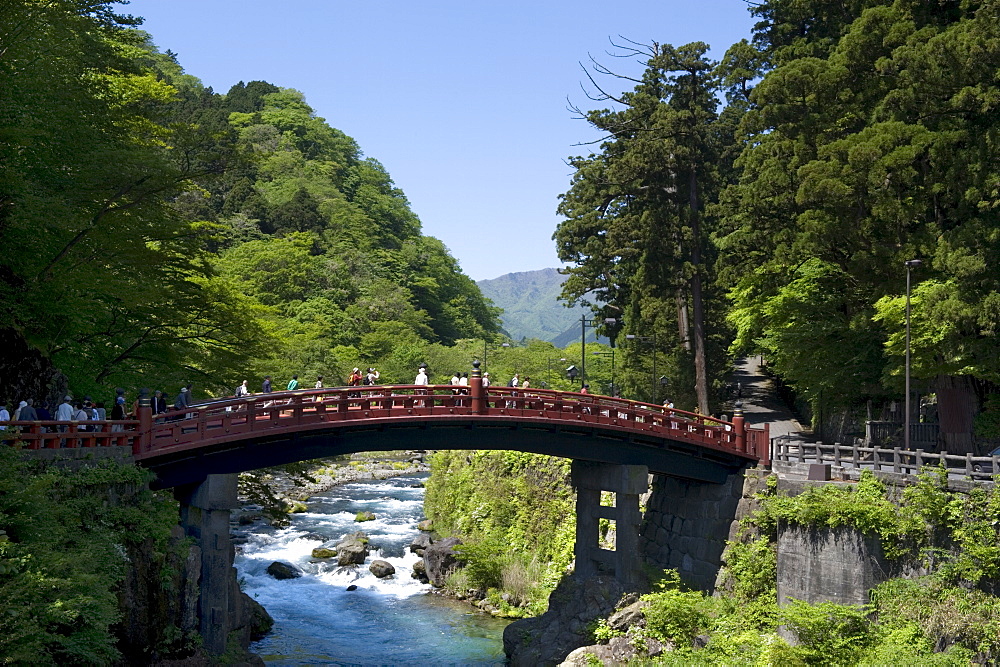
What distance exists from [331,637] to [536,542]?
409 inches

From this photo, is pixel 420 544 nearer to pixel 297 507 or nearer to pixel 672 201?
pixel 297 507

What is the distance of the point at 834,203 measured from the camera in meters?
36.3

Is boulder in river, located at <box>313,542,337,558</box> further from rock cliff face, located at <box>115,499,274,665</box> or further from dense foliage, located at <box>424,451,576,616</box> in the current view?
rock cliff face, located at <box>115,499,274,665</box>

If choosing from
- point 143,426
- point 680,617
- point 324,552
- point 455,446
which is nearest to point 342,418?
point 455,446

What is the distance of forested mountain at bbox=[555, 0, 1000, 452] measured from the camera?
3241 cm

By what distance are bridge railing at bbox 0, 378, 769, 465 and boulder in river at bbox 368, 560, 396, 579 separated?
505 inches

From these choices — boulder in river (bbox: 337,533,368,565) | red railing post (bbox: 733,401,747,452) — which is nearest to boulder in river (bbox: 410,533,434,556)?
boulder in river (bbox: 337,533,368,565)

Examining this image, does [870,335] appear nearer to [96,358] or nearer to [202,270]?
[202,270]

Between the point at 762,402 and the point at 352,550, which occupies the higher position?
the point at 762,402

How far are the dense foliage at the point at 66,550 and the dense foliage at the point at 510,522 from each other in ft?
57.2

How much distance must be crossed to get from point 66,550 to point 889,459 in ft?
88.4

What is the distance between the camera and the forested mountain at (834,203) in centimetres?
3241

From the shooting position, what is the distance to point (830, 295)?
40531mm

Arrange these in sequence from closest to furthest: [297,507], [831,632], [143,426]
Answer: [143,426], [831,632], [297,507]
